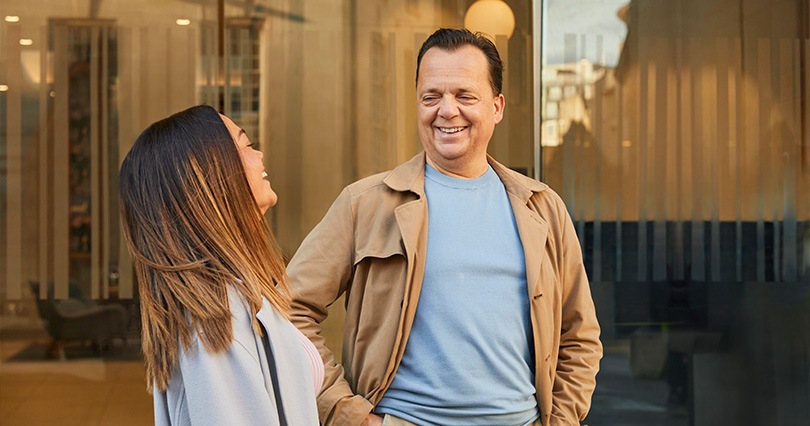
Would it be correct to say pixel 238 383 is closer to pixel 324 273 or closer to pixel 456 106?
pixel 324 273

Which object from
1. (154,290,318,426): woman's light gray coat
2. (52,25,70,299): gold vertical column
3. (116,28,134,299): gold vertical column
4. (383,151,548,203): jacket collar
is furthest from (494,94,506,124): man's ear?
(52,25,70,299): gold vertical column

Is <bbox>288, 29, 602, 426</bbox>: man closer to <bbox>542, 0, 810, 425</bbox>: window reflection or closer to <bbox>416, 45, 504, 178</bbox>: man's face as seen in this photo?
<bbox>416, 45, 504, 178</bbox>: man's face

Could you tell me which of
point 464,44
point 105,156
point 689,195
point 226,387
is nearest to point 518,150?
point 689,195

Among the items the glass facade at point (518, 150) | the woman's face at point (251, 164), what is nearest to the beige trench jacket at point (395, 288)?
the woman's face at point (251, 164)

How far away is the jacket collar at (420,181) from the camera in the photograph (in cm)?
266

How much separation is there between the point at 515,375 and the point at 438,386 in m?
0.26

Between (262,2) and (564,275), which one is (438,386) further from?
(262,2)

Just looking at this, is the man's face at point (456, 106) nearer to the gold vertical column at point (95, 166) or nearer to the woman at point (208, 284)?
the woman at point (208, 284)

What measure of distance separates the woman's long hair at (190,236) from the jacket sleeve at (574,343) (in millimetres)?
1373

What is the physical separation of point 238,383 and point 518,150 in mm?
3237

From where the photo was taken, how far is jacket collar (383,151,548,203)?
2.66 metres

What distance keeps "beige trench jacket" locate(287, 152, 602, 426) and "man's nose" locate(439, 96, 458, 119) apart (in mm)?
217

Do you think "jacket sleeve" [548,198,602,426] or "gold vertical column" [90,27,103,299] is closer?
"jacket sleeve" [548,198,602,426]

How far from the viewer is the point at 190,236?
159 cm
